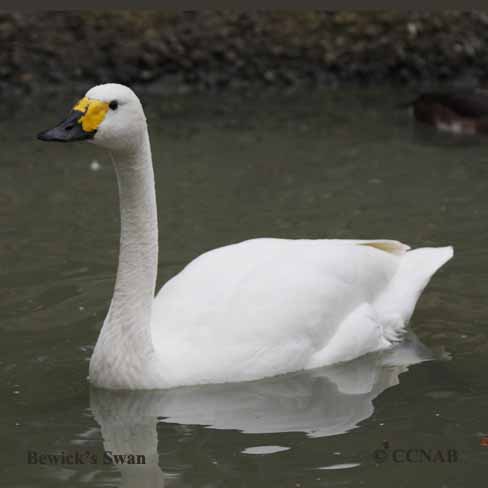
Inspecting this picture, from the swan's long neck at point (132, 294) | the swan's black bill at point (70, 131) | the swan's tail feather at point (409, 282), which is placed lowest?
the swan's tail feather at point (409, 282)

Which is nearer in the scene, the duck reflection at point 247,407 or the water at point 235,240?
the water at point 235,240

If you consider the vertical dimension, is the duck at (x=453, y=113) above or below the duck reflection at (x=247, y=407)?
above

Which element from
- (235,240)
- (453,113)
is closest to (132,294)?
(235,240)

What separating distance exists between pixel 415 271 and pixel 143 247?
6.74ft

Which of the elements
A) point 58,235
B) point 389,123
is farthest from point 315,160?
point 58,235

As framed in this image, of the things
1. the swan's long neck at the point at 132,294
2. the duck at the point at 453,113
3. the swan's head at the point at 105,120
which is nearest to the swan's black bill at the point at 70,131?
the swan's head at the point at 105,120

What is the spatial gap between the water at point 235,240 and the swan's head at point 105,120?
140cm

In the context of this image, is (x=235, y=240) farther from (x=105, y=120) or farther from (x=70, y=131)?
(x=70, y=131)

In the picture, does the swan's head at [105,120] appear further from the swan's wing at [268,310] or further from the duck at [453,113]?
the duck at [453,113]

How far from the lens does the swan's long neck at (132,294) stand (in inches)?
239

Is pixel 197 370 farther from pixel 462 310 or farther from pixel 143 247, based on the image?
pixel 462 310

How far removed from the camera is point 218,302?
6418mm

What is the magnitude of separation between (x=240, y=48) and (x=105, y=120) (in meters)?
9.39

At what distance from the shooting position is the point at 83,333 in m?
7.17
